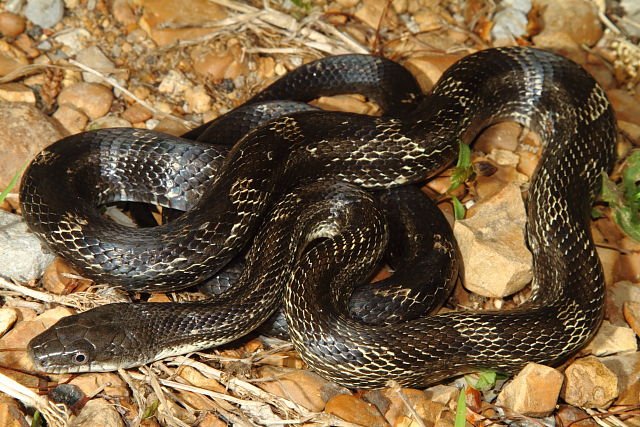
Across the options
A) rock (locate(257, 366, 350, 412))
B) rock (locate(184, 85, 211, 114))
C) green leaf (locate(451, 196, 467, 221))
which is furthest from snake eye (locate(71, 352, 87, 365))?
green leaf (locate(451, 196, 467, 221))

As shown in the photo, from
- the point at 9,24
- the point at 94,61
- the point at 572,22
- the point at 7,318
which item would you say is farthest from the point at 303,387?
the point at 572,22

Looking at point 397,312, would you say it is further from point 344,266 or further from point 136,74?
point 136,74

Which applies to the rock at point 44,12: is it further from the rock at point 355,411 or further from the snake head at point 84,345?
the rock at point 355,411

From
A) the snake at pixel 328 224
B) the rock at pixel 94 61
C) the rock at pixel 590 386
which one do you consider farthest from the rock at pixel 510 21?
the rock at pixel 94 61

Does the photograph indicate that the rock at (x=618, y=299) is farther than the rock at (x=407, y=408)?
Yes

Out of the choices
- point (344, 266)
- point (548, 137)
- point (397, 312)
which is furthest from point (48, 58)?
point (548, 137)

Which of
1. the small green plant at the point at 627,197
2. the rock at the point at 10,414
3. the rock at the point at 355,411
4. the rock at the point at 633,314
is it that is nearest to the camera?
the rock at the point at 10,414

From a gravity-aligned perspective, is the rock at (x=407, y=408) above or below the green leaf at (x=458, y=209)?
below
